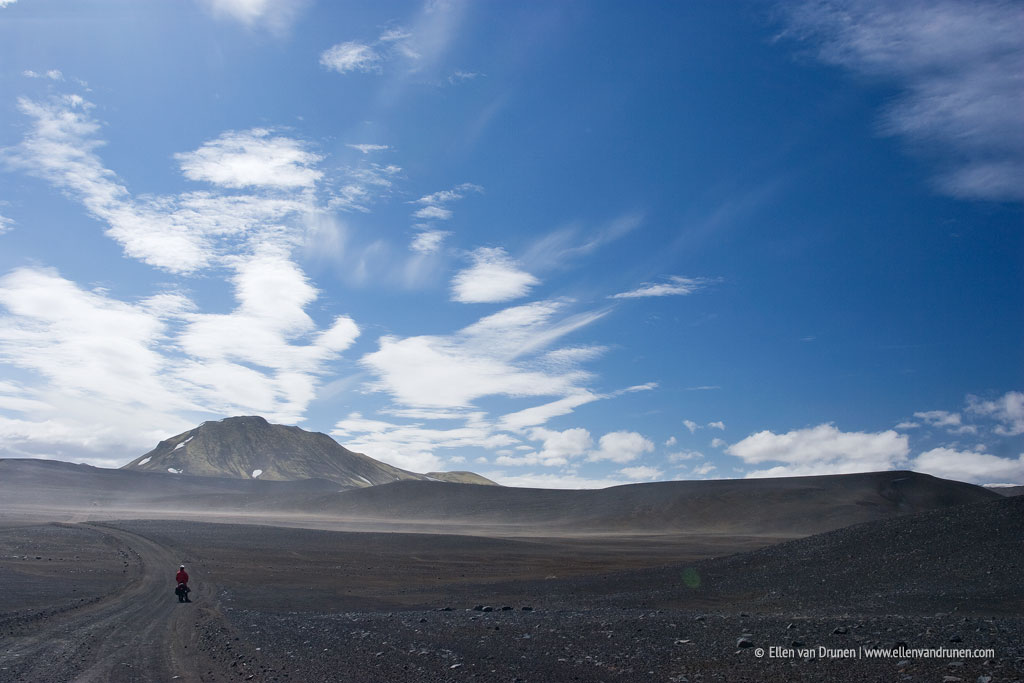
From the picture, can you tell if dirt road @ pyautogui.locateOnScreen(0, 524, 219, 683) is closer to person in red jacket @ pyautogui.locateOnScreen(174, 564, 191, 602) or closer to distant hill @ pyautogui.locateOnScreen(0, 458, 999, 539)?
person in red jacket @ pyautogui.locateOnScreen(174, 564, 191, 602)

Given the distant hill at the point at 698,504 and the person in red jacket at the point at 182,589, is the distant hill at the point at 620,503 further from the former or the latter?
the person in red jacket at the point at 182,589

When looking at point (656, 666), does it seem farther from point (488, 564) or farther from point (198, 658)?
point (488, 564)

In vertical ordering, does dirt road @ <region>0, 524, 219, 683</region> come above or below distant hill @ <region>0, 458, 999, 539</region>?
below

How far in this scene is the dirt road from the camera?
11.2 metres

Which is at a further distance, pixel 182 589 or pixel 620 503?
pixel 620 503

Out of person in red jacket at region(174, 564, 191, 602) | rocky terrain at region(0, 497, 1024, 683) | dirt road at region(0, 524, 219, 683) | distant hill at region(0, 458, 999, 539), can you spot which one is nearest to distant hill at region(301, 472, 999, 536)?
distant hill at region(0, 458, 999, 539)

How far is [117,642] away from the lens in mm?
14148

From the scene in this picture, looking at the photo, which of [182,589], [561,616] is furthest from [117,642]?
[561,616]

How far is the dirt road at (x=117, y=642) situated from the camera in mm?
11180

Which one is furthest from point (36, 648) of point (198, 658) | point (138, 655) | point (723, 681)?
point (723, 681)

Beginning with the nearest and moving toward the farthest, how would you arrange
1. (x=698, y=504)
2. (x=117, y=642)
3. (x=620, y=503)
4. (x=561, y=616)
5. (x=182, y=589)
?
(x=117, y=642), (x=561, y=616), (x=182, y=589), (x=698, y=504), (x=620, y=503)

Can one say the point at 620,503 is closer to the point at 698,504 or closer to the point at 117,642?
the point at 698,504

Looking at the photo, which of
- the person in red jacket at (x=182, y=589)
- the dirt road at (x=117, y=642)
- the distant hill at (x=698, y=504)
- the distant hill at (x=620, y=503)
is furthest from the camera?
the distant hill at (x=620, y=503)

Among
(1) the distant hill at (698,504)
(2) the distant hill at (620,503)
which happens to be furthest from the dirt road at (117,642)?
(1) the distant hill at (698,504)
